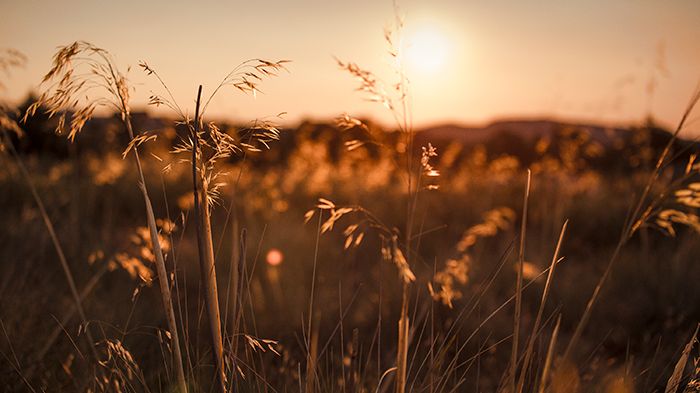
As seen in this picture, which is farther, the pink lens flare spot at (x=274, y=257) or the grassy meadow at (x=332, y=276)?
the pink lens flare spot at (x=274, y=257)

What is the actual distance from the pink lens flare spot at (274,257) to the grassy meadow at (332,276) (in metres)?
0.02

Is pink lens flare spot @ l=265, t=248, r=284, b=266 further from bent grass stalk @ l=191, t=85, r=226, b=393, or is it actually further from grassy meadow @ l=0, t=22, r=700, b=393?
bent grass stalk @ l=191, t=85, r=226, b=393

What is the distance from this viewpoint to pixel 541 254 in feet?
16.5

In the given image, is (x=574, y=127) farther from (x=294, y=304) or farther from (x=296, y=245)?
(x=294, y=304)

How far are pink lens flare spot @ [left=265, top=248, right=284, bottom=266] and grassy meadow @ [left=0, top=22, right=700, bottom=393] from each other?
2cm

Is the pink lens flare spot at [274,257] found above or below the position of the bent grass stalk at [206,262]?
below

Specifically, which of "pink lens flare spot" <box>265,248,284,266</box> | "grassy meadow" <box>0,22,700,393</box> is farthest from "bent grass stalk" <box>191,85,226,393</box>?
"pink lens flare spot" <box>265,248,284,266</box>

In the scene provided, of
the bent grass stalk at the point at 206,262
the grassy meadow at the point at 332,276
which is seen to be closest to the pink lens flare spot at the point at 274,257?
the grassy meadow at the point at 332,276

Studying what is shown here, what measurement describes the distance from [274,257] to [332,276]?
46cm

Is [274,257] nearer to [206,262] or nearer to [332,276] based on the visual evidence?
[332,276]

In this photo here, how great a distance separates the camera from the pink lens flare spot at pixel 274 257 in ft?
14.7

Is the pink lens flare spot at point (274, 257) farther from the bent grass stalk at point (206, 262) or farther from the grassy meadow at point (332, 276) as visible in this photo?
the bent grass stalk at point (206, 262)

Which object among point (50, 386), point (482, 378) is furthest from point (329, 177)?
point (50, 386)

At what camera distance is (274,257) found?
4.55 m
